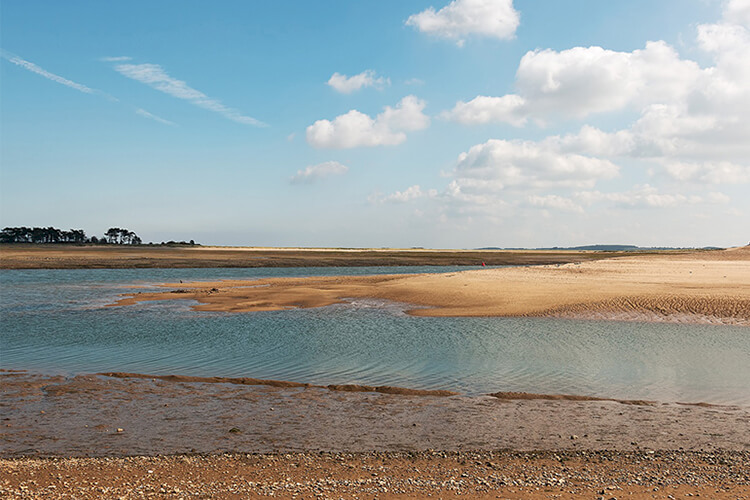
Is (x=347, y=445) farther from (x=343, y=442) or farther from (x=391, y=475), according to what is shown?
(x=391, y=475)

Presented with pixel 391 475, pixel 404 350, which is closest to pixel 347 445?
pixel 391 475

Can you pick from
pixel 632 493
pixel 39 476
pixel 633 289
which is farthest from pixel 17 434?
pixel 633 289

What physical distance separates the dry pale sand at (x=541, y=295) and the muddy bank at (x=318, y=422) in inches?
711

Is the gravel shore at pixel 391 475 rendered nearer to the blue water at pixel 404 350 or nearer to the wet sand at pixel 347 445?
the wet sand at pixel 347 445

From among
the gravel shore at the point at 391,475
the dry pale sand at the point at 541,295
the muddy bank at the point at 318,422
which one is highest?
the dry pale sand at the point at 541,295

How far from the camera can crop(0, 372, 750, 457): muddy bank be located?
11.4m

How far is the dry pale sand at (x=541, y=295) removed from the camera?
3134 centimetres

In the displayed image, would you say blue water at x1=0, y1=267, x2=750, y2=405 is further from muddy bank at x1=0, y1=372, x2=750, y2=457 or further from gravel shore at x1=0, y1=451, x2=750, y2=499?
gravel shore at x1=0, y1=451, x2=750, y2=499

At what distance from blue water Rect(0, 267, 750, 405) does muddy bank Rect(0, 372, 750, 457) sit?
1861 millimetres

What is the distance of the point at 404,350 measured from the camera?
2242 cm

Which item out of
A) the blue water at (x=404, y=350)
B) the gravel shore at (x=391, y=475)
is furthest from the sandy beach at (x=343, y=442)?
the blue water at (x=404, y=350)

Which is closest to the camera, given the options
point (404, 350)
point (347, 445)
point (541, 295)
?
point (347, 445)

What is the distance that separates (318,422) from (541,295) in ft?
92.2

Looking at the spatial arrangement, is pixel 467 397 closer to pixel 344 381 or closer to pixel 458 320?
pixel 344 381
